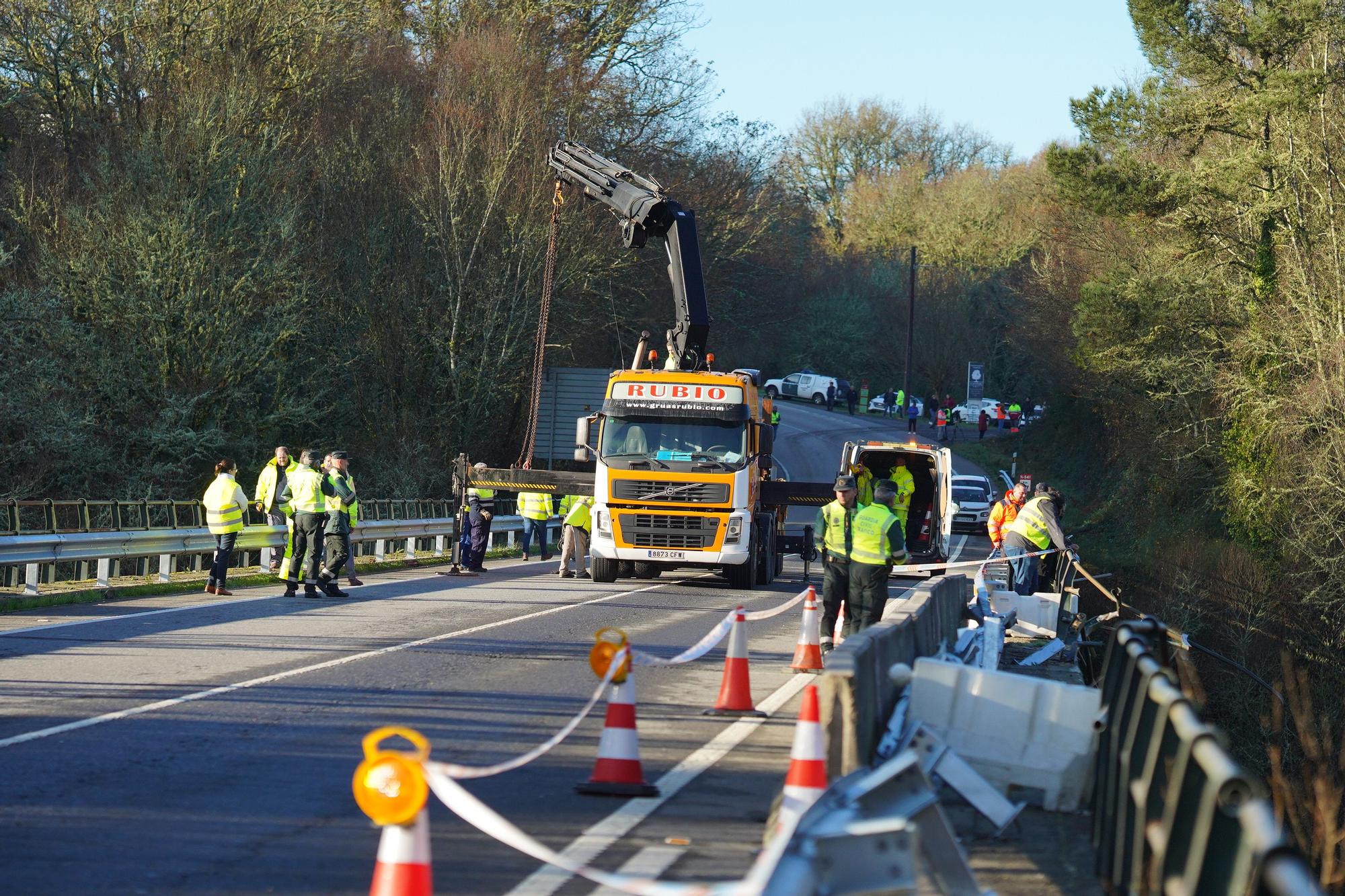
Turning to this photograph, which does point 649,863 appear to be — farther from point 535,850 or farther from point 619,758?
point 535,850

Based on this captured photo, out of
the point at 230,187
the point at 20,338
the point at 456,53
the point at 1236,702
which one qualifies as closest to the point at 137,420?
the point at 20,338

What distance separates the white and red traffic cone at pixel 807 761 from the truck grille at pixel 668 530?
48.7 ft

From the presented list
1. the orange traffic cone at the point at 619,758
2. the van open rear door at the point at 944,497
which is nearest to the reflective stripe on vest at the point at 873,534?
the orange traffic cone at the point at 619,758

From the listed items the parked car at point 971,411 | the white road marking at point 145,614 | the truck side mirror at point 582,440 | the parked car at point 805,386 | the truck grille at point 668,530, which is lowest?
the white road marking at point 145,614

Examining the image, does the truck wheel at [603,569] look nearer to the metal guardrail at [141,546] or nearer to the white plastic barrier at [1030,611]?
the metal guardrail at [141,546]

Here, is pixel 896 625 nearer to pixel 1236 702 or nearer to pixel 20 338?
pixel 1236 702

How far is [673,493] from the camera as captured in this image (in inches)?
845

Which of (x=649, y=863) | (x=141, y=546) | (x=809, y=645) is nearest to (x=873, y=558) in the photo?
(x=809, y=645)

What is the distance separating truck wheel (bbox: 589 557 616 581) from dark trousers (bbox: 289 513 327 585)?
17.9 feet

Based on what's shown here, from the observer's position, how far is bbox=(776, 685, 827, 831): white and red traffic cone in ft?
21.1

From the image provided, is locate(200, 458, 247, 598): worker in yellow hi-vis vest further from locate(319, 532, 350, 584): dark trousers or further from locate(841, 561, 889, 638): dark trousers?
locate(841, 561, 889, 638): dark trousers

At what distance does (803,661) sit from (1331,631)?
614 inches

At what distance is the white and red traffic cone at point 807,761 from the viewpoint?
645 cm

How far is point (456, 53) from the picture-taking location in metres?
42.5
